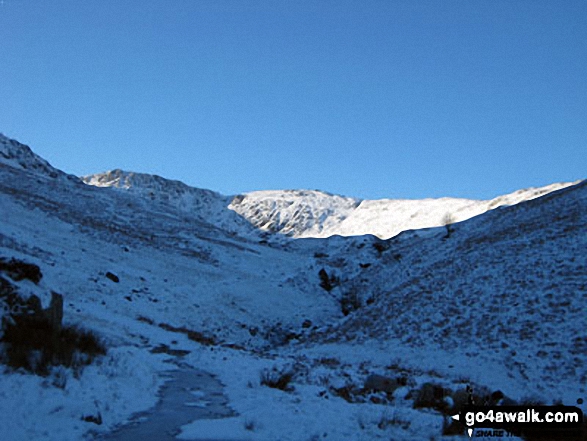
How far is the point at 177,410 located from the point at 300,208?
147m

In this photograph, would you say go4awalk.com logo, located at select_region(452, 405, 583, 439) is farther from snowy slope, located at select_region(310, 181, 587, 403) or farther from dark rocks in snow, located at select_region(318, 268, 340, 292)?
dark rocks in snow, located at select_region(318, 268, 340, 292)

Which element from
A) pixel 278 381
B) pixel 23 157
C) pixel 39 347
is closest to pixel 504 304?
pixel 278 381

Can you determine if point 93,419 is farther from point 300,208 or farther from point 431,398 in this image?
point 300,208

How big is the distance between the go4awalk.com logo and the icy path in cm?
477

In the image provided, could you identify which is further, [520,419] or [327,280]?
[327,280]

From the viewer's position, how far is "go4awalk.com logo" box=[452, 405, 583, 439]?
7.20 meters

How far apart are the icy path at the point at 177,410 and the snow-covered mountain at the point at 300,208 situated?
261 ft

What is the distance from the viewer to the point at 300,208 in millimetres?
156500

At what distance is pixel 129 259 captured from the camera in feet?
139

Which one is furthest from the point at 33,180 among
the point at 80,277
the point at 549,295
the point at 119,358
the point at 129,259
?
the point at 549,295

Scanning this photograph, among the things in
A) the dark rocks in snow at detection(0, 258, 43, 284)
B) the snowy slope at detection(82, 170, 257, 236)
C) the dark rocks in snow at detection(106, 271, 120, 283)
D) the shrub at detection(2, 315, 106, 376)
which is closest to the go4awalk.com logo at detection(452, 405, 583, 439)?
the shrub at detection(2, 315, 106, 376)

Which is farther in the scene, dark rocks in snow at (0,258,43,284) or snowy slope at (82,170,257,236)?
snowy slope at (82,170,257,236)

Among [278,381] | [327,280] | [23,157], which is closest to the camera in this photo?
[278,381]

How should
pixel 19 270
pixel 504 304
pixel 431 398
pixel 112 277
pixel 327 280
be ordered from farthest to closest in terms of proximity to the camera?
pixel 327 280, pixel 112 277, pixel 504 304, pixel 431 398, pixel 19 270
